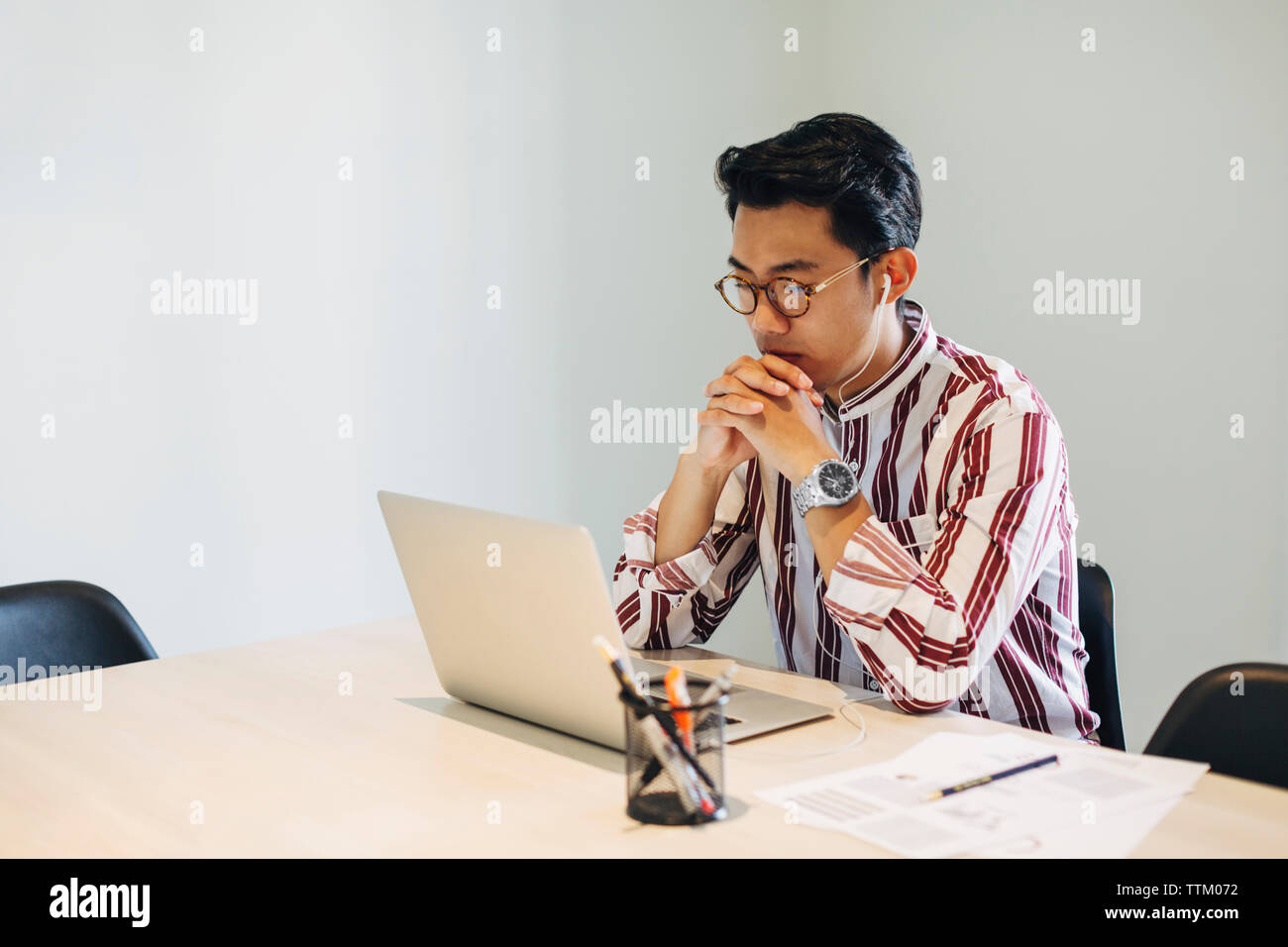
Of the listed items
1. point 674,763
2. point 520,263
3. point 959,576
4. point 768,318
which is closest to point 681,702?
point 674,763

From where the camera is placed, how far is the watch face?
4.81 ft

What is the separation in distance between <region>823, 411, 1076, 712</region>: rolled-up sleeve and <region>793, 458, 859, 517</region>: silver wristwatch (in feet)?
0.16

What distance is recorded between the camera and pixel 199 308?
2.42 metres

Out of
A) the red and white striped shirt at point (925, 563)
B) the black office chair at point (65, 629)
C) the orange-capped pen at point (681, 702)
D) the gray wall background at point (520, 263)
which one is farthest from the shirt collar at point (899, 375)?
the gray wall background at point (520, 263)

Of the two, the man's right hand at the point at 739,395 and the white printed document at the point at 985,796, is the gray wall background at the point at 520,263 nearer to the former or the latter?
the man's right hand at the point at 739,395

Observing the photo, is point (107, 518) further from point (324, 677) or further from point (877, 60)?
point (877, 60)

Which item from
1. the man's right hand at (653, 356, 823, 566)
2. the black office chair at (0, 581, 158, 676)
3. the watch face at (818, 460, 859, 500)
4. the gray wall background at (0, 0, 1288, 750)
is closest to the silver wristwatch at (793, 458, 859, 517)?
the watch face at (818, 460, 859, 500)

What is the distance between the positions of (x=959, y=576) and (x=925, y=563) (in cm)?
6

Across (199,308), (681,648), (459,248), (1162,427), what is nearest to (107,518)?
(199,308)

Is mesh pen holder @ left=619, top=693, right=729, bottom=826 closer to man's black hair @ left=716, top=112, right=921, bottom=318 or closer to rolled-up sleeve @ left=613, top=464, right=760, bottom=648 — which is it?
rolled-up sleeve @ left=613, top=464, right=760, bottom=648

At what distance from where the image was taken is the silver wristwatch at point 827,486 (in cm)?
147

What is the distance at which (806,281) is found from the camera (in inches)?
62.4

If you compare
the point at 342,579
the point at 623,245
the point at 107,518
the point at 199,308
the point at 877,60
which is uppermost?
the point at 877,60

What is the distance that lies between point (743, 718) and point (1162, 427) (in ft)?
6.30
